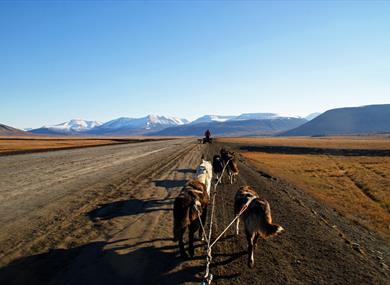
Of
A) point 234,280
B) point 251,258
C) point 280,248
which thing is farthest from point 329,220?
point 234,280

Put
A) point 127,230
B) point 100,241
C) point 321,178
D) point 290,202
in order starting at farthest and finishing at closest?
1. point 321,178
2. point 290,202
3. point 127,230
4. point 100,241

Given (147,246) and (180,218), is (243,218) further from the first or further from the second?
(147,246)

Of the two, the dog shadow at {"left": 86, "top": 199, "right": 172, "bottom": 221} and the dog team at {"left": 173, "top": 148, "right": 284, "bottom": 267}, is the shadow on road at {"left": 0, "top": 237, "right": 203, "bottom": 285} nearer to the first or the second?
the dog team at {"left": 173, "top": 148, "right": 284, "bottom": 267}

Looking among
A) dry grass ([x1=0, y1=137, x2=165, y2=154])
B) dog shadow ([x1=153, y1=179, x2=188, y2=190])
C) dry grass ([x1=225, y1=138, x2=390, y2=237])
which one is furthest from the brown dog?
dry grass ([x1=0, y1=137, x2=165, y2=154])

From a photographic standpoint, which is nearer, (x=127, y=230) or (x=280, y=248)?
(x=280, y=248)

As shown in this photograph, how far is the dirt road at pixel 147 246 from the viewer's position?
712cm

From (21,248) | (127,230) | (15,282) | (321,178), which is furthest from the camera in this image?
(321,178)

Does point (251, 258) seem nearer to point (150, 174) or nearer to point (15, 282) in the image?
point (15, 282)

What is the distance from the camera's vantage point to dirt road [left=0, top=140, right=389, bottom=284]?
23.4 ft

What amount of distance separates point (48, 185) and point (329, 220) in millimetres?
14530

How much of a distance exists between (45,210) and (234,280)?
8640mm

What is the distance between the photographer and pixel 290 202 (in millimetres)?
14625

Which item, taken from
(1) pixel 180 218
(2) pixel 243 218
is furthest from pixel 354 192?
(1) pixel 180 218

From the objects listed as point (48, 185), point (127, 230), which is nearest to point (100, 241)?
point (127, 230)
